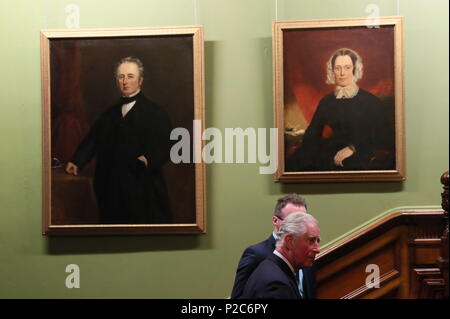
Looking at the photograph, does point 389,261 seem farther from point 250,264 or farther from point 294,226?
point 294,226

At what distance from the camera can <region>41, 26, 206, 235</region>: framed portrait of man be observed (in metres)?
5.55

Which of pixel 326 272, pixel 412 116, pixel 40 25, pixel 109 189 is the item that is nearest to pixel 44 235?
pixel 109 189

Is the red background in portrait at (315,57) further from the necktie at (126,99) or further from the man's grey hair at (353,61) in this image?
the necktie at (126,99)

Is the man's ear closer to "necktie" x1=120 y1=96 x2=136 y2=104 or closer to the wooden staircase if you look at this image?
the wooden staircase

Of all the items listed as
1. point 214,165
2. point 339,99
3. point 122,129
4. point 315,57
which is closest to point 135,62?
point 122,129

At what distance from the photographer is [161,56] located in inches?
220

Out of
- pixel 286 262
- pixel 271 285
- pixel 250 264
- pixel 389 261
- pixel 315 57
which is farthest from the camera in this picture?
pixel 315 57

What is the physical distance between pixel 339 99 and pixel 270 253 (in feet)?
4.69

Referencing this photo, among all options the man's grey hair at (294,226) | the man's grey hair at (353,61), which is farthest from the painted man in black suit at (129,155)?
the man's grey hair at (294,226)

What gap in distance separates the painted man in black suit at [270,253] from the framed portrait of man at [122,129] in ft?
2.50

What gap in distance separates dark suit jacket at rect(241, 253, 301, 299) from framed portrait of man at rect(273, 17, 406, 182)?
5.10 ft

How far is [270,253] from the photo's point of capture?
4836 millimetres

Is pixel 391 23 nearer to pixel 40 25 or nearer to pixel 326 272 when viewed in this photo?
pixel 326 272
